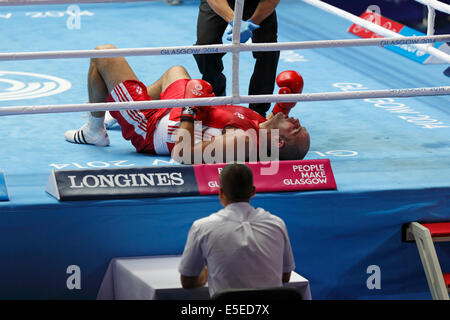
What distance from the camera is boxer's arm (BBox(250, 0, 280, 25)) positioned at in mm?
3982

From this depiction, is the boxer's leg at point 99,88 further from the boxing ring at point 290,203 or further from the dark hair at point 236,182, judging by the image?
the dark hair at point 236,182

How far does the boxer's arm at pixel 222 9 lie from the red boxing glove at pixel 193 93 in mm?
396

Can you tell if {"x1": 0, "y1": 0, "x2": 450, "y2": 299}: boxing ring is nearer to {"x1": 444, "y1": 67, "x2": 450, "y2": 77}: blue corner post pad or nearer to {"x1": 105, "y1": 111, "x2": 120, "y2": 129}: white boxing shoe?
{"x1": 105, "y1": 111, "x2": 120, "y2": 129}: white boxing shoe

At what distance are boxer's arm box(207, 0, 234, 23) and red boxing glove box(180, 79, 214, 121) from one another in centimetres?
40

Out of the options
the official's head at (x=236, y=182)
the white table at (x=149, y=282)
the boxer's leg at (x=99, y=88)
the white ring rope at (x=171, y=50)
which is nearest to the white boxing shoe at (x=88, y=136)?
the boxer's leg at (x=99, y=88)

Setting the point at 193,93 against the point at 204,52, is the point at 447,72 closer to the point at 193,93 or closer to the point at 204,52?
the point at 193,93

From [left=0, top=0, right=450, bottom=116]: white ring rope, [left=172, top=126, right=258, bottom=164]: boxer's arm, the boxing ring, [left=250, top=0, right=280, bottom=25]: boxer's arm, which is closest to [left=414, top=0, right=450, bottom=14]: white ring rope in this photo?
the boxing ring

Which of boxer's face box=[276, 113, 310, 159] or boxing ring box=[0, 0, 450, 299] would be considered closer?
boxing ring box=[0, 0, 450, 299]

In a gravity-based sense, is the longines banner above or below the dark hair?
below

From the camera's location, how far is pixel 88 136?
3.77 meters

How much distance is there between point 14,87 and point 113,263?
193cm

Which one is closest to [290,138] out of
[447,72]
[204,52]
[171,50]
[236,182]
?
[204,52]

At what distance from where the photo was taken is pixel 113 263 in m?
3.19

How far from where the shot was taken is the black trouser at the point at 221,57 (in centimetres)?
414
